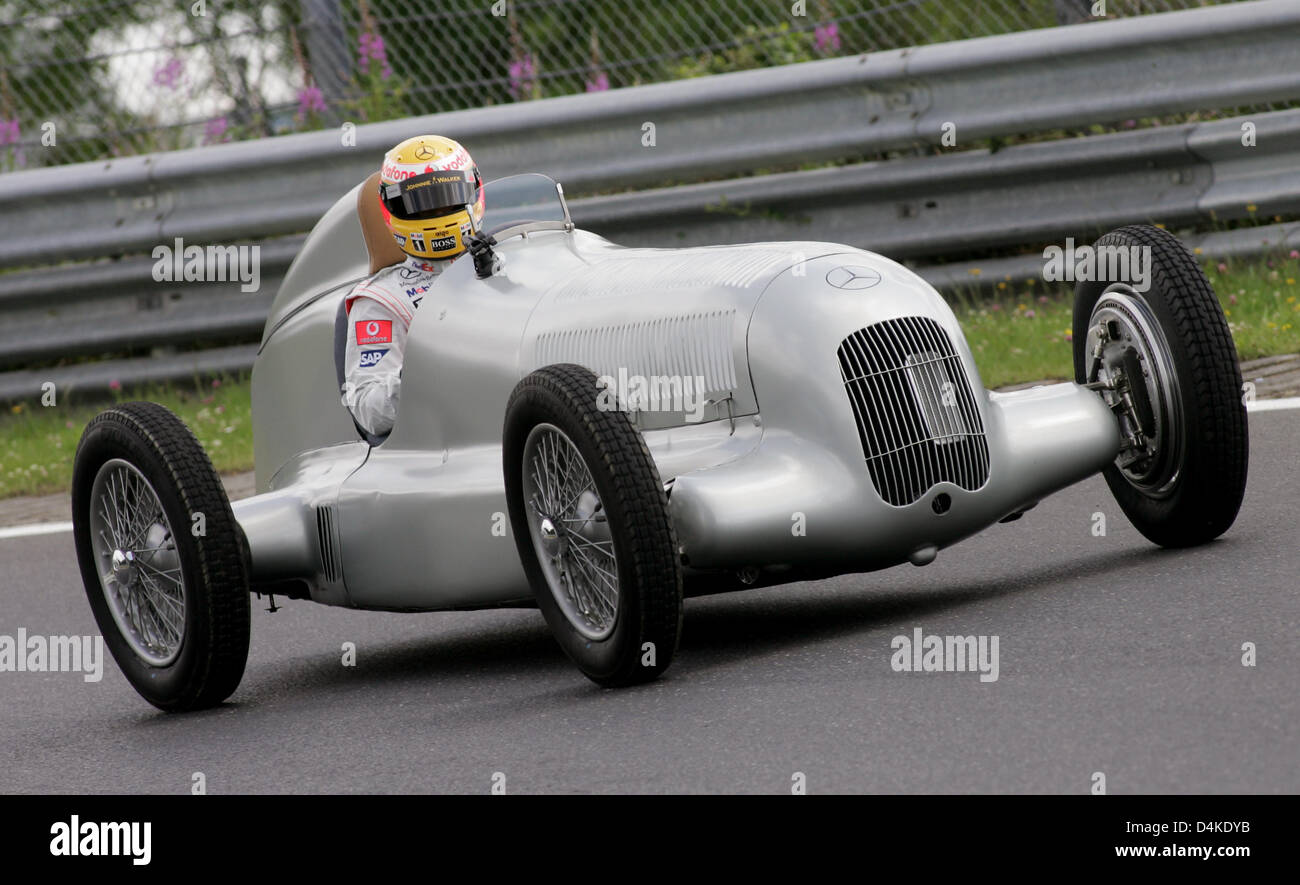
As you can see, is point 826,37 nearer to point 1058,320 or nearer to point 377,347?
point 1058,320

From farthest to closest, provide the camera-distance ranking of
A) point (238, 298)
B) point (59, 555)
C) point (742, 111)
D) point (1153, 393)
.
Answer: point (238, 298) → point (742, 111) → point (59, 555) → point (1153, 393)

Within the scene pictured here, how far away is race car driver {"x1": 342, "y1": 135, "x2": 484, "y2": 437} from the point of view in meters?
6.18

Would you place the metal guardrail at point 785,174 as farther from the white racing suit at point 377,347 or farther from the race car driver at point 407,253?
the white racing suit at point 377,347

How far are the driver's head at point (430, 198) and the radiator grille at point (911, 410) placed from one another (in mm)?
1587

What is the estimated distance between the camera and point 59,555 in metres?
8.65

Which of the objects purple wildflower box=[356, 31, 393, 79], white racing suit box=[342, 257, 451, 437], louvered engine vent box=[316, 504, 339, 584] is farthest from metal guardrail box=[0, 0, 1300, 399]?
louvered engine vent box=[316, 504, 339, 584]

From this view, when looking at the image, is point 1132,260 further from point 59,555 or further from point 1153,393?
point 59,555

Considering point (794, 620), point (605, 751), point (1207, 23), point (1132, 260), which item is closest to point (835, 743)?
point (605, 751)

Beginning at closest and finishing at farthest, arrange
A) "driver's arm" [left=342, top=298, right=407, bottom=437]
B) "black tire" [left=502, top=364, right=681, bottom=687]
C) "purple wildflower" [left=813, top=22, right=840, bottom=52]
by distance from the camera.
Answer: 1. "black tire" [left=502, top=364, right=681, bottom=687]
2. "driver's arm" [left=342, top=298, right=407, bottom=437]
3. "purple wildflower" [left=813, top=22, right=840, bottom=52]

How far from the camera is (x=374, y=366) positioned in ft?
20.3

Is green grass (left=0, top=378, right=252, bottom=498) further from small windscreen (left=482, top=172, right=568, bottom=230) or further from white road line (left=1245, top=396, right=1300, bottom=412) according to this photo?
white road line (left=1245, top=396, right=1300, bottom=412)

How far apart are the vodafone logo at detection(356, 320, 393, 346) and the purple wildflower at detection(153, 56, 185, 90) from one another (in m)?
6.14

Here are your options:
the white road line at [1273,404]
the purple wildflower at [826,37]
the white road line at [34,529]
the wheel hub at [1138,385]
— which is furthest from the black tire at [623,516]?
the purple wildflower at [826,37]
